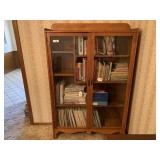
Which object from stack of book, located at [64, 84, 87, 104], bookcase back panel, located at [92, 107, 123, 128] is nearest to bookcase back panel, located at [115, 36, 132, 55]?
stack of book, located at [64, 84, 87, 104]

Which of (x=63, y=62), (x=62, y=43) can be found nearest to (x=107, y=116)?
(x=63, y=62)

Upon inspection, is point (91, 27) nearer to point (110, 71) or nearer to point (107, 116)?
point (110, 71)

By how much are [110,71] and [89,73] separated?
252mm

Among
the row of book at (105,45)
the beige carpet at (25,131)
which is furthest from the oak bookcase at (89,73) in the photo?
the beige carpet at (25,131)

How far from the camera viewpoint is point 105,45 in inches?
69.3

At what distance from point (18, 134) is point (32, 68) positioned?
37.5 inches

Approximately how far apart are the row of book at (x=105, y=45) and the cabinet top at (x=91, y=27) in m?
0.10

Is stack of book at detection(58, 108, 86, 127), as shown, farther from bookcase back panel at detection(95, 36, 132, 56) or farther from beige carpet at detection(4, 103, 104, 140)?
bookcase back panel at detection(95, 36, 132, 56)

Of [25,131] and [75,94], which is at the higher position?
[75,94]
